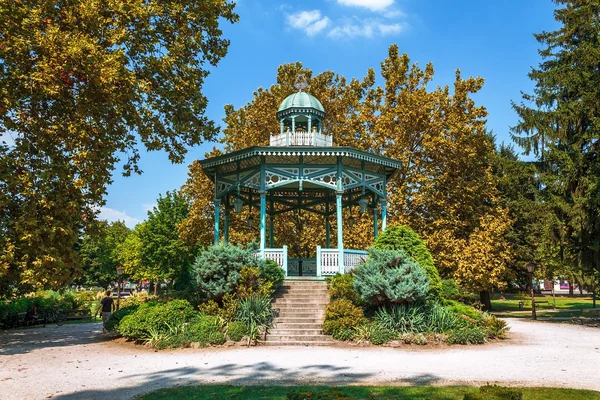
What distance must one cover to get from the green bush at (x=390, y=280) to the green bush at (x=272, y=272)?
294 centimetres

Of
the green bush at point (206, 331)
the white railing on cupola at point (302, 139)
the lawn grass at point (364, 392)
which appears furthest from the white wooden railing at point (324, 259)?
the lawn grass at point (364, 392)

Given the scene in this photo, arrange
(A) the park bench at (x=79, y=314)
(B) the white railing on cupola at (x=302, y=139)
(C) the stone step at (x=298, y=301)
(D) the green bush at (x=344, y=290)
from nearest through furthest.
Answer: (D) the green bush at (x=344, y=290) → (C) the stone step at (x=298, y=301) → (B) the white railing on cupola at (x=302, y=139) → (A) the park bench at (x=79, y=314)

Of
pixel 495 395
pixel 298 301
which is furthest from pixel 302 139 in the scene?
pixel 495 395

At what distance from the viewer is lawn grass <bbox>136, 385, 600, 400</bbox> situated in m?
6.41

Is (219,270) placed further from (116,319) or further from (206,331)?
(116,319)

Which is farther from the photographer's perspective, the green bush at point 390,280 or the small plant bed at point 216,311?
the green bush at point 390,280

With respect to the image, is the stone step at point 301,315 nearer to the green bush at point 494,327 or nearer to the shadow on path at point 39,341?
the green bush at point 494,327

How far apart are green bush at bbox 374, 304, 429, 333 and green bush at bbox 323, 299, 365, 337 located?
0.60 metres

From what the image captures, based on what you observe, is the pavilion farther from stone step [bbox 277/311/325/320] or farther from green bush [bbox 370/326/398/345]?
green bush [bbox 370/326/398/345]

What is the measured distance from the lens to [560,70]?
21.2 meters

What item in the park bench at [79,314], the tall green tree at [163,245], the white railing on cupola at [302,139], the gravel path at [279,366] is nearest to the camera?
the gravel path at [279,366]

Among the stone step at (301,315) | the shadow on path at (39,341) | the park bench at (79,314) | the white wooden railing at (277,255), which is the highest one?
the white wooden railing at (277,255)

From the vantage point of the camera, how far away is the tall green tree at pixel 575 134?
1936 centimetres

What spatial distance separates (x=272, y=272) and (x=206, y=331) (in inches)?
134
